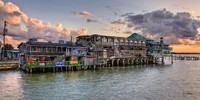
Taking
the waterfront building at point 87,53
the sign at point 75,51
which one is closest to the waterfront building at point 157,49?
the waterfront building at point 87,53

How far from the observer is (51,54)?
2463 inches

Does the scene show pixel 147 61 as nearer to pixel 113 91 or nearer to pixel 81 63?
pixel 81 63

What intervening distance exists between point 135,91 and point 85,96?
8106 mm

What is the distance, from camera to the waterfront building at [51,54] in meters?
57.8

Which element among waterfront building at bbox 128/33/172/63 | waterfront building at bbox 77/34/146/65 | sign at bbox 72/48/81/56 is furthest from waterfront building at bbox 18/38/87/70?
waterfront building at bbox 128/33/172/63

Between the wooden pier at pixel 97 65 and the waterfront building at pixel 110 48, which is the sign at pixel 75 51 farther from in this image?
the wooden pier at pixel 97 65

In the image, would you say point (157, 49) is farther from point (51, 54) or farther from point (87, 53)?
point (51, 54)

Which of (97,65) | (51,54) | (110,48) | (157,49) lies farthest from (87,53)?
(157,49)

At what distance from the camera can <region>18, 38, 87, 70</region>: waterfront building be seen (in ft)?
190

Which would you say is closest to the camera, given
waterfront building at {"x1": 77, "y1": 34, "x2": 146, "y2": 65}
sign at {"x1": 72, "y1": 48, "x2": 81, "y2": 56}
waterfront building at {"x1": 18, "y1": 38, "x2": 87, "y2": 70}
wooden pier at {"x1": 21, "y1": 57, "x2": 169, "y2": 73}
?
wooden pier at {"x1": 21, "y1": 57, "x2": 169, "y2": 73}

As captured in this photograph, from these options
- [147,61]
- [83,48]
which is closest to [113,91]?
[83,48]

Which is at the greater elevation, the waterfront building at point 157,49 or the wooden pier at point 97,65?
the waterfront building at point 157,49

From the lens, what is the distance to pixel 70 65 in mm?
59781

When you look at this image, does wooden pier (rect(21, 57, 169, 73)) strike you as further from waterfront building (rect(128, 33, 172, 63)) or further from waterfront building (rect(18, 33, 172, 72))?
waterfront building (rect(128, 33, 172, 63))
